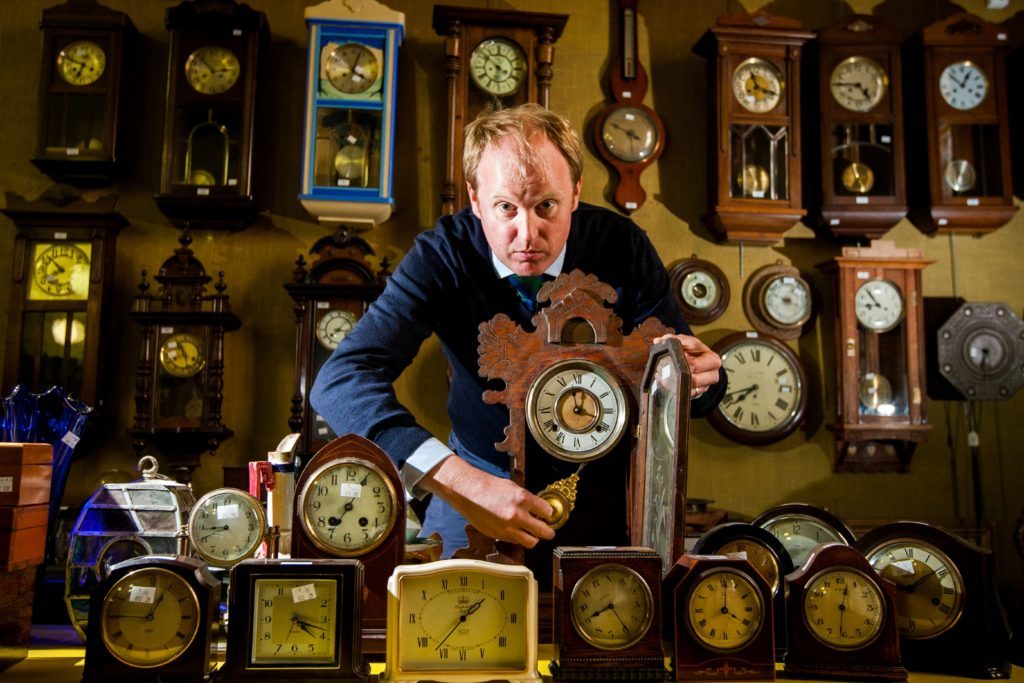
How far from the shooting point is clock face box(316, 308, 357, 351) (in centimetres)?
409

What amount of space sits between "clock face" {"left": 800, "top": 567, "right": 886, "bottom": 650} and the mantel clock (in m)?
3.02

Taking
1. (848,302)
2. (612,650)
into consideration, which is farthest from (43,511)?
(848,302)

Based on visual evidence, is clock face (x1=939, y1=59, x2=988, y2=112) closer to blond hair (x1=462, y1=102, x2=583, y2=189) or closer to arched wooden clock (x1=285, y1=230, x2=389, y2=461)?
arched wooden clock (x1=285, y1=230, x2=389, y2=461)

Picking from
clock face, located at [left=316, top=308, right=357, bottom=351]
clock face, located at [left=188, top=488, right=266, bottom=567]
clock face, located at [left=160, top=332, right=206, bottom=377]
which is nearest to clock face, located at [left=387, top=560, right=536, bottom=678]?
clock face, located at [left=188, top=488, right=266, bottom=567]

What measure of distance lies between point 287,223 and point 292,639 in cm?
326

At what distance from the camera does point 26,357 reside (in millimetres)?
4027

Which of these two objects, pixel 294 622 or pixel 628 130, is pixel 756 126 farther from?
pixel 294 622

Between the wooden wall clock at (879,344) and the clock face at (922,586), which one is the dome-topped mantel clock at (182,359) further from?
the clock face at (922,586)

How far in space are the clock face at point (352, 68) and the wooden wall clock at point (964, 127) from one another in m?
2.86

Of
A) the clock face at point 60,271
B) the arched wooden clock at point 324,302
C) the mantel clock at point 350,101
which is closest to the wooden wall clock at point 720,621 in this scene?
the arched wooden clock at point 324,302

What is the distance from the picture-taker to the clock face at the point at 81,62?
4.25 metres

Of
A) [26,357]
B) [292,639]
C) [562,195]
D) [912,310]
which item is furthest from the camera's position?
[912,310]

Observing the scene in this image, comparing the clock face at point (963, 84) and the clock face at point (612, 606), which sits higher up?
the clock face at point (963, 84)

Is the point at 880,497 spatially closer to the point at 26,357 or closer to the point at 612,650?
the point at 612,650
